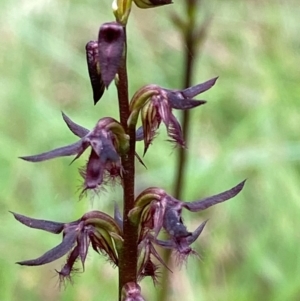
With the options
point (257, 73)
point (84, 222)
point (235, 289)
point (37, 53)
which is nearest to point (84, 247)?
point (84, 222)

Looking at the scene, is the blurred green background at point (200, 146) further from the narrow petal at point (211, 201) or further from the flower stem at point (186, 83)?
the narrow petal at point (211, 201)

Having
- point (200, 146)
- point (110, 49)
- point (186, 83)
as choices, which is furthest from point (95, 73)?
point (200, 146)

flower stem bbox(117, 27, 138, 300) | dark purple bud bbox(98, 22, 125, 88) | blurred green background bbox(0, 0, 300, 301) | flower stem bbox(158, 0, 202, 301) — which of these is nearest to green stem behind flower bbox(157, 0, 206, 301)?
flower stem bbox(158, 0, 202, 301)

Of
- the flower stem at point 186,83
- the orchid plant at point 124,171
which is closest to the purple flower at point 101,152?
the orchid plant at point 124,171

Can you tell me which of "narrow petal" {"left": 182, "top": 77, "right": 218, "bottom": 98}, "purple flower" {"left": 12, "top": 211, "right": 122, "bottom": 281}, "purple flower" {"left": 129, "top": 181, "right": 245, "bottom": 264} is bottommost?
"purple flower" {"left": 12, "top": 211, "right": 122, "bottom": 281}

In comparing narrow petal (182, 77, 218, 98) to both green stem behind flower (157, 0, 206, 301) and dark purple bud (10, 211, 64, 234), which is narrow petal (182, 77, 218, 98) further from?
green stem behind flower (157, 0, 206, 301)

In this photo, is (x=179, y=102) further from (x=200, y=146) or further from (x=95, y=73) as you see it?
(x=200, y=146)
